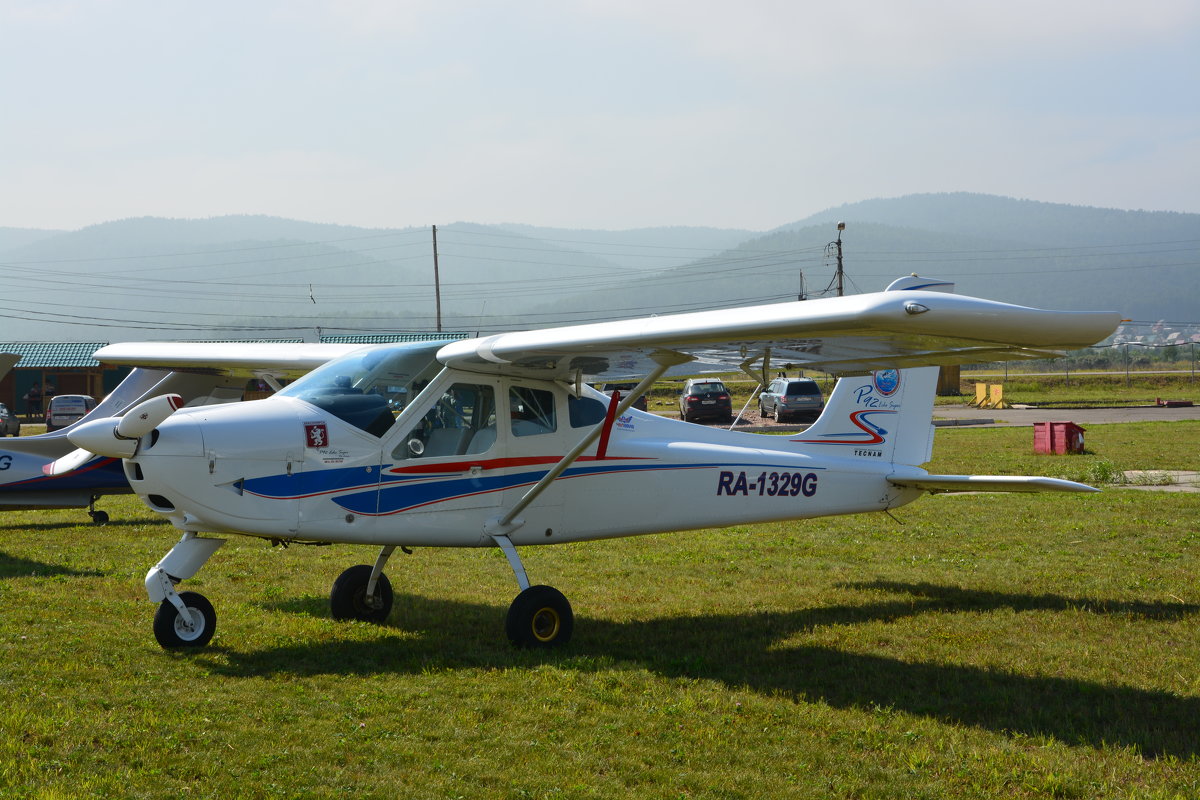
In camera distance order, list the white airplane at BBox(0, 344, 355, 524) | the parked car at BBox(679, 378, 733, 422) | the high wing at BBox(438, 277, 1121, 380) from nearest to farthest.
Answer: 1. the high wing at BBox(438, 277, 1121, 380)
2. the white airplane at BBox(0, 344, 355, 524)
3. the parked car at BBox(679, 378, 733, 422)

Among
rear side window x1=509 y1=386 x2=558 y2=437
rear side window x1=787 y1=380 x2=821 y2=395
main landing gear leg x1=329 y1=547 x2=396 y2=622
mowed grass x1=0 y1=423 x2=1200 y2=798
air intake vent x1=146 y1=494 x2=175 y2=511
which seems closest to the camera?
mowed grass x1=0 y1=423 x2=1200 y2=798

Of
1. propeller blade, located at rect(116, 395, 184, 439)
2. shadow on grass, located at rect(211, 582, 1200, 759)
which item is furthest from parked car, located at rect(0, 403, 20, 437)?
propeller blade, located at rect(116, 395, 184, 439)

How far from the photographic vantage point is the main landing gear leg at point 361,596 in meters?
9.15

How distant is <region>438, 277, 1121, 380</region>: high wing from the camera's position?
566 centimetres

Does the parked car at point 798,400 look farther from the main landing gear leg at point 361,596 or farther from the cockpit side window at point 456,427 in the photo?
the cockpit side window at point 456,427

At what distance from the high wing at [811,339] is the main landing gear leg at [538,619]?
5.79 ft

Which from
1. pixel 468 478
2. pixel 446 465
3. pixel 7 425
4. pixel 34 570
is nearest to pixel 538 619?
pixel 468 478

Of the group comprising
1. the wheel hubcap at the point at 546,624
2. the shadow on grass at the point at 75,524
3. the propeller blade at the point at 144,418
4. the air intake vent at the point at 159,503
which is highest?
the propeller blade at the point at 144,418

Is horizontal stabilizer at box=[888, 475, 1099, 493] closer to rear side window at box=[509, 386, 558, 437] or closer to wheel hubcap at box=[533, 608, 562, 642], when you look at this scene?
rear side window at box=[509, 386, 558, 437]

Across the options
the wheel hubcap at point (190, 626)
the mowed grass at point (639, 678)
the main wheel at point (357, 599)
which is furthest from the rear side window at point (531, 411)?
the wheel hubcap at point (190, 626)

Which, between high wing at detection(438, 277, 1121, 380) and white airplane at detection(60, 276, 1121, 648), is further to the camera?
white airplane at detection(60, 276, 1121, 648)

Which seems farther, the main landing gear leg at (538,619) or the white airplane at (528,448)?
the main landing gear leg at (538,619)

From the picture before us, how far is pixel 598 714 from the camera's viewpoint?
21.1ft

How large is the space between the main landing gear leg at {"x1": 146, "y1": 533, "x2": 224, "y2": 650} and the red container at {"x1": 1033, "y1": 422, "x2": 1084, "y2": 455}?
2054 centimetres
